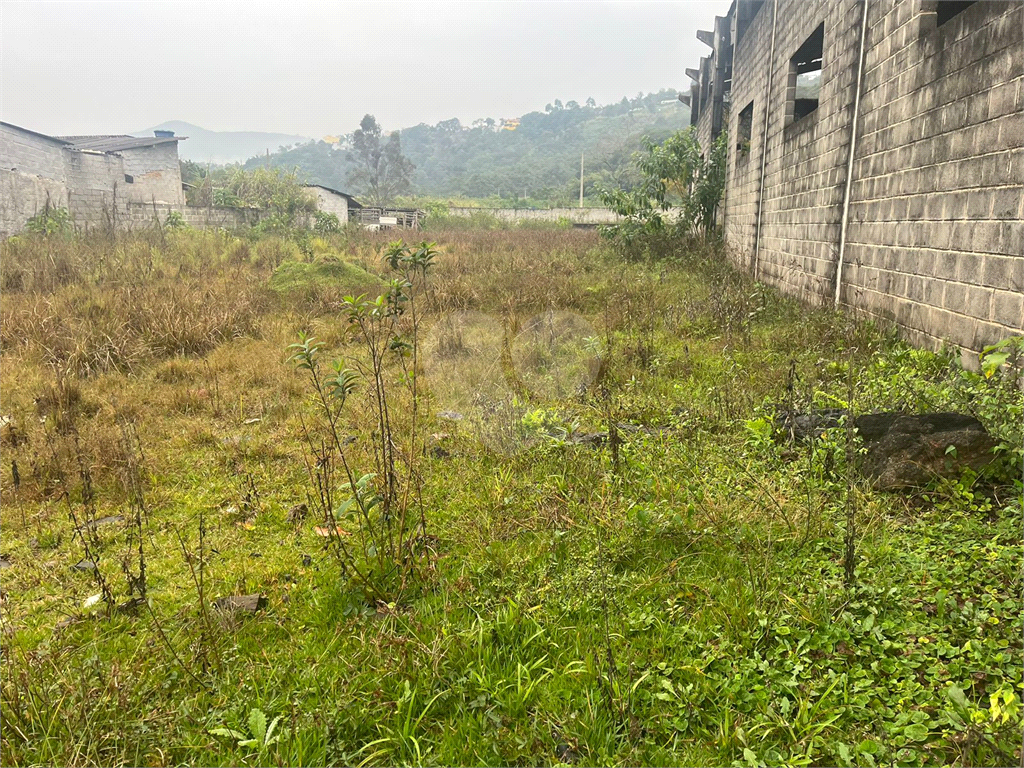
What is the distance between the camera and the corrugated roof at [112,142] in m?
22.5

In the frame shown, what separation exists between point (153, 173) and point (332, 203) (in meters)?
9.44

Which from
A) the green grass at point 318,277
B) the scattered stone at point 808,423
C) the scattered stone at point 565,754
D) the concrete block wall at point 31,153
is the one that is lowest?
the scattered stone at point 565,754

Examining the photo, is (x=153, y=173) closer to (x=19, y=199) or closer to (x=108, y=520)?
(x=19, y=199)

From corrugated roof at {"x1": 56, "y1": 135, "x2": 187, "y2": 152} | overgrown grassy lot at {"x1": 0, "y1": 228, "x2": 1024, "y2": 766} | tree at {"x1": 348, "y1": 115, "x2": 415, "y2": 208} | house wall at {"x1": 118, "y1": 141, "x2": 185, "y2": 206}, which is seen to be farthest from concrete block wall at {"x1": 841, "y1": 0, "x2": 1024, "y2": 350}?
tree at {"x1": 348, "y1": 115, "x2": 415, "y2": 208}

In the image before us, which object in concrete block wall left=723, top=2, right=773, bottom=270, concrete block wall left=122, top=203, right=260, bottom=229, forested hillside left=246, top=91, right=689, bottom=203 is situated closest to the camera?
concrete block wall left=723, top=2, right=773, bottom=270

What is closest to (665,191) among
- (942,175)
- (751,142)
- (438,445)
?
(751,142)

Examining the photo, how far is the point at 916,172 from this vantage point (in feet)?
15.1

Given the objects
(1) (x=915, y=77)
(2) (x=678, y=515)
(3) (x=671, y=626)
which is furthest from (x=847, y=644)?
(1) (x=915, y=77)

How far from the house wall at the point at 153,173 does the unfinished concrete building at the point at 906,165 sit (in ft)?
74.4

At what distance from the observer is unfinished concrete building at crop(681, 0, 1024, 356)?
3641 millimetres

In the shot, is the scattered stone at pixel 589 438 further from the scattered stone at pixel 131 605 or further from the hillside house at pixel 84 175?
the hillside house at pixel 84 175

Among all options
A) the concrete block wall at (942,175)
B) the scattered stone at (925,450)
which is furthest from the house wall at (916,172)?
the scattered stone at (925,450)

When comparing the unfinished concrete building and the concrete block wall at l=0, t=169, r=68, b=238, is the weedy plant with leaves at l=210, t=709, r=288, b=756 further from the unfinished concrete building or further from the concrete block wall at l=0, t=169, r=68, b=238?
the concrete block wall at l=0, t=169, r=68, b=238

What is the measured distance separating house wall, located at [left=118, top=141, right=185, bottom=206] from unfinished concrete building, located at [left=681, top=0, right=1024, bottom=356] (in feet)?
74.4
